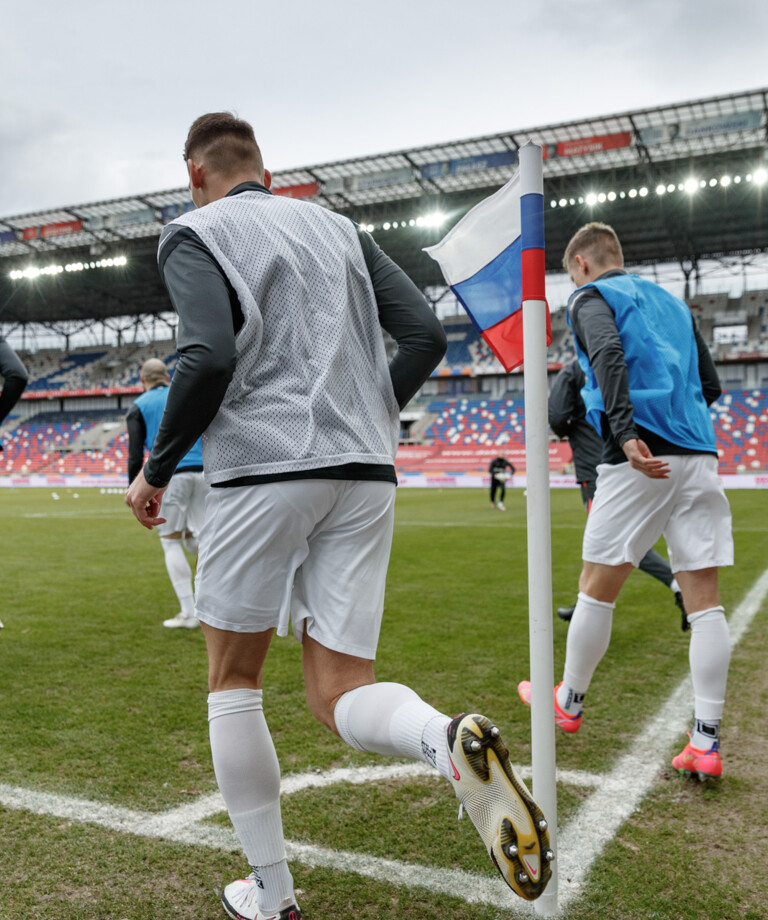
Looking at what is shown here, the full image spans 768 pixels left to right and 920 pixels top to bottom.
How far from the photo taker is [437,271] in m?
18.9

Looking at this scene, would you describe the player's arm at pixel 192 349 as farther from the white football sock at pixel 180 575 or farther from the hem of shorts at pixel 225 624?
the white football sock at pixel 180 575

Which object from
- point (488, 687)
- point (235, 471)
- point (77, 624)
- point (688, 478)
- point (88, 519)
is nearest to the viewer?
point (235, 471)

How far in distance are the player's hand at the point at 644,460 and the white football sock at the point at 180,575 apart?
3604 mm

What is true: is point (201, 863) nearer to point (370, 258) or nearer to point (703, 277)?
point (370, 258)

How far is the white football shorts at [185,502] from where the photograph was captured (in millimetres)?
5293

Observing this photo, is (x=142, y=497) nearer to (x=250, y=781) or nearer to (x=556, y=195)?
(x=250, y=781)

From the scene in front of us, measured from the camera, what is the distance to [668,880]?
2.01m

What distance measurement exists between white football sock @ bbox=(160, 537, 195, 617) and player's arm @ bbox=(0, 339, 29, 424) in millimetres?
1712

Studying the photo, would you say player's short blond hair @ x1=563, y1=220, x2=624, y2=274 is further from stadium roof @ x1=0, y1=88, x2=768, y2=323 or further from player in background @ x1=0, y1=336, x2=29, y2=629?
stadium roof @ x1=0, y1=88, x2=768, y2=323

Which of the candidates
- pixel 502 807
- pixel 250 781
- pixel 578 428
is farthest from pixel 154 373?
pixel 502 807

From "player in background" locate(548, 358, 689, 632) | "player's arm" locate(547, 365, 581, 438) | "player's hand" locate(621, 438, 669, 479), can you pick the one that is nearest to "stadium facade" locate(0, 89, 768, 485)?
"player in background" locate(548, 358, 689, 632)

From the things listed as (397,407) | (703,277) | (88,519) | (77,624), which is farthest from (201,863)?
(703,277)

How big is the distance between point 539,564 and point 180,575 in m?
4.05

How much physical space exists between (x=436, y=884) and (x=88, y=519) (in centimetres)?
1432
